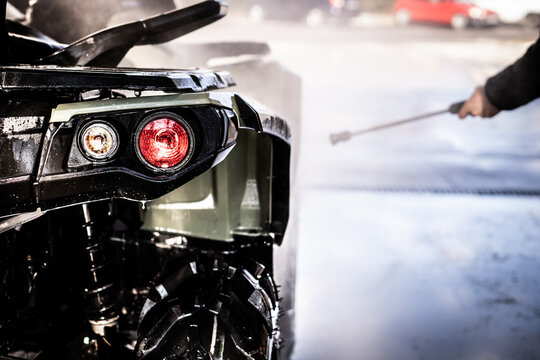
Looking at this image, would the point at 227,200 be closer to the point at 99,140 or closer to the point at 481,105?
the point at 99,140

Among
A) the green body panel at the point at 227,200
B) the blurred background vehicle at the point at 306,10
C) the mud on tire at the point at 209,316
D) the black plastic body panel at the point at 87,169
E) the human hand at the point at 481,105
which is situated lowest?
the mud on tire at the point at 209,316

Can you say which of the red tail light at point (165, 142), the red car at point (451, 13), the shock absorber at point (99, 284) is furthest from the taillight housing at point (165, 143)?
the red car at point (451, 13)

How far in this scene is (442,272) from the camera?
3.47 metres

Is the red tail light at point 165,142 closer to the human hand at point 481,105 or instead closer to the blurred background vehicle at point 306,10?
the human hand at point 481,105

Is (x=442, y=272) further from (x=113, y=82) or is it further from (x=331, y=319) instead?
(x=113, y=82)

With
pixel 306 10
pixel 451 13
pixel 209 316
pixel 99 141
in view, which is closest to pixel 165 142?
pixel 99 141

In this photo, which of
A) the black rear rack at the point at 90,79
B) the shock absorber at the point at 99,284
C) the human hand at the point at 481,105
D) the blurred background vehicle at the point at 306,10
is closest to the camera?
the black rear rack at the point at 90,79

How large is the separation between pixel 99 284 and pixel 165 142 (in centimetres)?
65

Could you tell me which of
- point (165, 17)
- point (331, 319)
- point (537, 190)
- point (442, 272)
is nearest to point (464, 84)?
point (537, 190)

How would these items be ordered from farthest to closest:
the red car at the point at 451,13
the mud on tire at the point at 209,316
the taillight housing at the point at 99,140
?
the red car at the point at 451,13 → the mud on tire at the point at 209,316 → the taillight housing at the point at 99,140

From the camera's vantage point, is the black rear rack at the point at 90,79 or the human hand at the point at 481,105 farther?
the human hand at the point at 481,105

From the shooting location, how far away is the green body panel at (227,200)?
181 cm

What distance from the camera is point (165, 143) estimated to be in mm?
1284

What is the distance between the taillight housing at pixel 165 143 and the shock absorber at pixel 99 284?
44 cm
